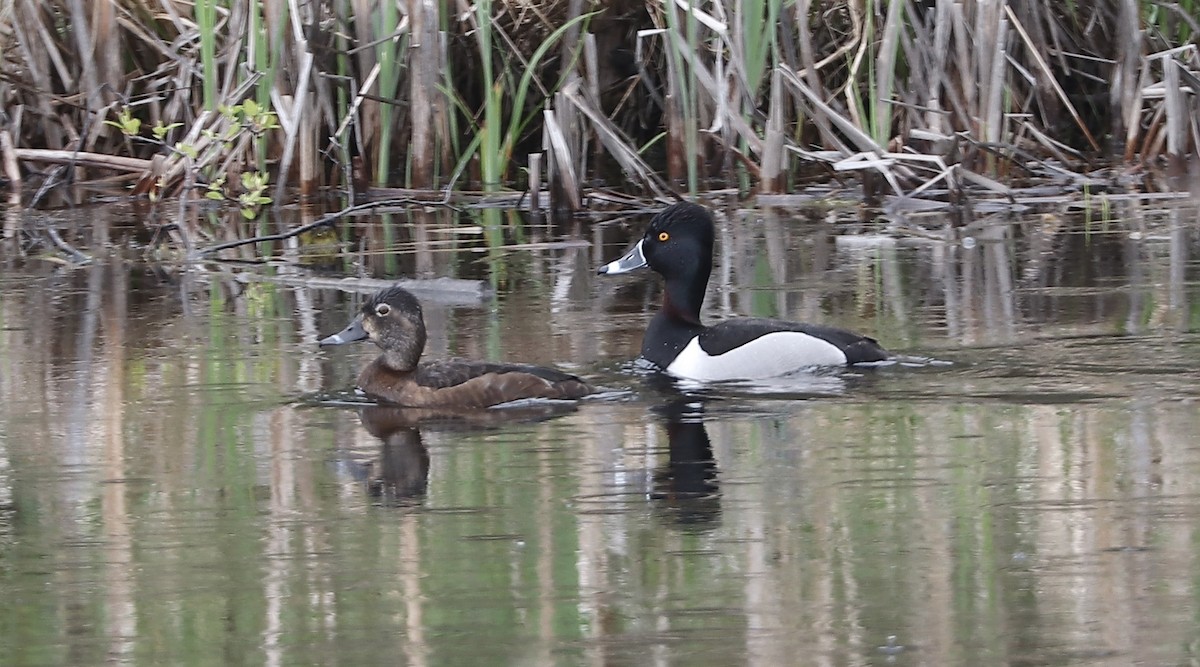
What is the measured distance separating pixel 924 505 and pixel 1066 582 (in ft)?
2.87

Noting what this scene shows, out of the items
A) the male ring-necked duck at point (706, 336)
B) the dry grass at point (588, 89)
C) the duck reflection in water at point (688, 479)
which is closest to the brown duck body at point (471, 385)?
the duck reflection in water at point (688, 479)

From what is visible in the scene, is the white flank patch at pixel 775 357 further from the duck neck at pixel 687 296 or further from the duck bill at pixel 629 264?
the duck bill at pixel 629 264

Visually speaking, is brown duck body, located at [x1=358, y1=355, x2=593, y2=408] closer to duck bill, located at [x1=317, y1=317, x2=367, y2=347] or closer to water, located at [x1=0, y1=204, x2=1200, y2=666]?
water, located at [x1=0, y1=204, x2=1200, y2=666]

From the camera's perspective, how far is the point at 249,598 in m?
4.90

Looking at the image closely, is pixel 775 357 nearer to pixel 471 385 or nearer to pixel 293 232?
pixel 471 385

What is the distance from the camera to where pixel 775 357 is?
805 centimetres

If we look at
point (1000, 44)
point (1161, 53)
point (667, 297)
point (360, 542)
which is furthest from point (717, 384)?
point (1161, 53)

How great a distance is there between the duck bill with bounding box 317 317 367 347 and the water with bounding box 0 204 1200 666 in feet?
0.53

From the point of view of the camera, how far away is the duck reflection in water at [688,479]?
566cm

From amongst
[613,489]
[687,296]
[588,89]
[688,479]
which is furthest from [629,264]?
[588,89]

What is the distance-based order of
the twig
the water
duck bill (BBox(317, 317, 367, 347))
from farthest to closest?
the twig < duck bill (BBox(317, 317, 367, 347)) < the water

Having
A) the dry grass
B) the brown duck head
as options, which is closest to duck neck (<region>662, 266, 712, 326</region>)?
the brown duck head

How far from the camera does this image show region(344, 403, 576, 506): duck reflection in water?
618 cm

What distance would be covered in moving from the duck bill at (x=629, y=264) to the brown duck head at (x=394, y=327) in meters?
1.53
